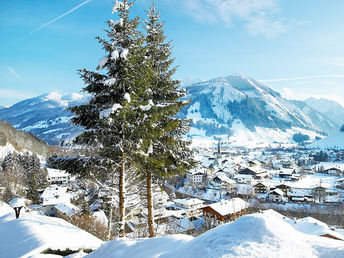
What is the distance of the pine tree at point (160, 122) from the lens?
900 centimetres

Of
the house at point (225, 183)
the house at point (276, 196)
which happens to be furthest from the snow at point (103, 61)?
the house at point (225, 183)

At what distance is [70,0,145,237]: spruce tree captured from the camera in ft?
28.2

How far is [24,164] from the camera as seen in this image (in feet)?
235

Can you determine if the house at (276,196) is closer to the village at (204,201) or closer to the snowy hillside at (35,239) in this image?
the village at (204,201)

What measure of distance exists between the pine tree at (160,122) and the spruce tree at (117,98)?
56cm

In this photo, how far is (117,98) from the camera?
8.99 metres

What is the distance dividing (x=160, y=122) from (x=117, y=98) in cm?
228

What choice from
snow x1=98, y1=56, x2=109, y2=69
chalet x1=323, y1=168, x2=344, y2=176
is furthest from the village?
snow x1=98, y1=56, x2=109, y2=69

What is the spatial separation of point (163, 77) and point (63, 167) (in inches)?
252

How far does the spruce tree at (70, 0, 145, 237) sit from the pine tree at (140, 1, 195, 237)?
1.83 ft

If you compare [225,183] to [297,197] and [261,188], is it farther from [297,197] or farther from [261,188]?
[297,197]

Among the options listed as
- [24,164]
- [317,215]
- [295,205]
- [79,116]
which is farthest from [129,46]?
[24,164]

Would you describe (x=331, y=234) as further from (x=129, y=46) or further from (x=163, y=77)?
(x=129, y=46)

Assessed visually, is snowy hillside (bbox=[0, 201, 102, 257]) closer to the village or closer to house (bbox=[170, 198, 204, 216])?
the village
